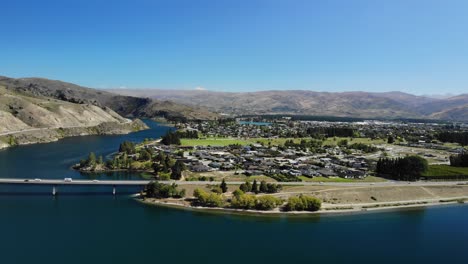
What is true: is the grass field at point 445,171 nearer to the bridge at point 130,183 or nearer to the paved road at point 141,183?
the bridge at point 130,183

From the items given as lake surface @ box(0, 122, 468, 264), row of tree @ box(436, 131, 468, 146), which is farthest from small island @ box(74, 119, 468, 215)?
row of tree @ box(436, 131, 468, 146)

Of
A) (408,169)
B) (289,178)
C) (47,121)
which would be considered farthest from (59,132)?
(408,169)

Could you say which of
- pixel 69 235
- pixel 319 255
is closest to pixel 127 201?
pixel 69 235

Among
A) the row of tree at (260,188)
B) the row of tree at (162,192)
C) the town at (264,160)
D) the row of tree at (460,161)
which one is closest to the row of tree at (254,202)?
the row of tree at (260,188)

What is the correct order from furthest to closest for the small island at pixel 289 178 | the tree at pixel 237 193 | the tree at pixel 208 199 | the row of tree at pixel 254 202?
the small island at pixel 289 178, the tree at pixel 237 193, the tree at pixel 208 199, the row of tree at pixel 254 202

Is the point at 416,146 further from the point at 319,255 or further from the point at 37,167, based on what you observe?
the point at 37,167

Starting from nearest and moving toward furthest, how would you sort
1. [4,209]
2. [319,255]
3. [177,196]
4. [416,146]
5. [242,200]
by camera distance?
1. [319,255]
2. [4,209]
3. [242,200]
4. [177,196]
5. [416,146]

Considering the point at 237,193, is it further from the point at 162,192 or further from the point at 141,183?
the point at 141,183
